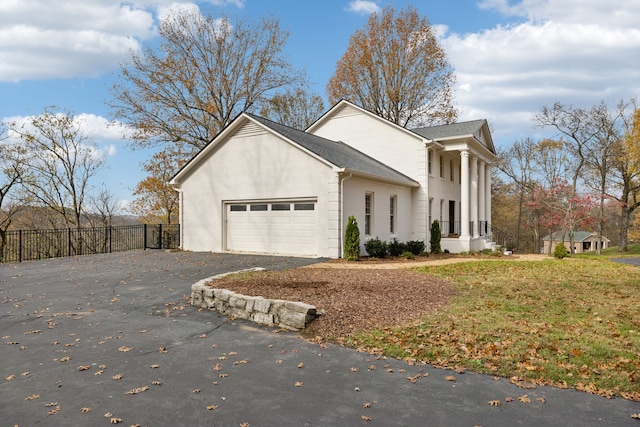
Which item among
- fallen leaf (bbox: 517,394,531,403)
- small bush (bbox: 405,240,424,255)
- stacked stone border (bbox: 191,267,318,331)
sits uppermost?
small bush (bbox: 405,240,424,255)

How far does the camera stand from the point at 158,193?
32281 millimetres

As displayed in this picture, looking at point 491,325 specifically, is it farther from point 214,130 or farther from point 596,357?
point 214,130

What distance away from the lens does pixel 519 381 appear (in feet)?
13.7

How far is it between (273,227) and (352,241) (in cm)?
362

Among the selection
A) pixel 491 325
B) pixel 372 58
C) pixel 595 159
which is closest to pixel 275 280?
pixel 491 325

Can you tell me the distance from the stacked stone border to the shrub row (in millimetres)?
8847

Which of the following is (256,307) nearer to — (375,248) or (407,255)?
(375,248)

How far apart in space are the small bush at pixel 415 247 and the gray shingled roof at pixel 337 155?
2730 mm

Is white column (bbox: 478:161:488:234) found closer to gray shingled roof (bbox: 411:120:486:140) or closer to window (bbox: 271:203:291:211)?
gray shingled roof (bbox: 411:120:486:140)

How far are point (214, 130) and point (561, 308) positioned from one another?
25.9 metres

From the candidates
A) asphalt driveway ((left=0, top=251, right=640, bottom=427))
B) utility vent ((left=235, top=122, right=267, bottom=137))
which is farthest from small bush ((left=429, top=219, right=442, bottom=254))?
asphalt driveway ((left=0, top=251, right=640, bottom=427))

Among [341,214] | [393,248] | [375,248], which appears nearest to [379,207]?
[393,248]

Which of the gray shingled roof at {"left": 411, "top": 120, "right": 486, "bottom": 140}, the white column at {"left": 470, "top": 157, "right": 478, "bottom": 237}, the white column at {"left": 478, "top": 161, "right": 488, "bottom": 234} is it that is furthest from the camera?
the white column at {"left": 478, "top": 161, "right": 488, "bottom": 234}

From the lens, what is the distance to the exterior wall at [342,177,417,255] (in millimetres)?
15430
